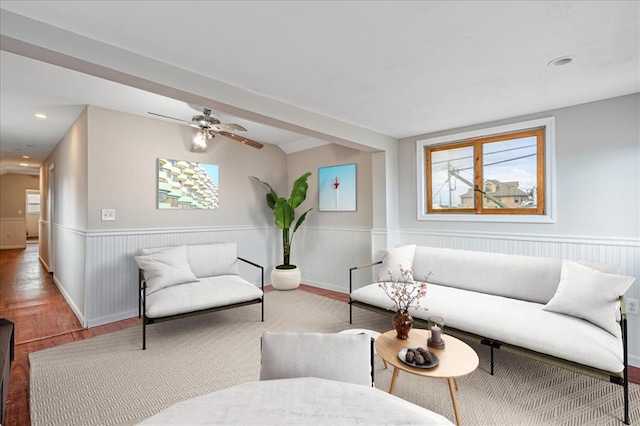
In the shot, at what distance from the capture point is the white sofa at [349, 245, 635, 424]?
79.5 inches

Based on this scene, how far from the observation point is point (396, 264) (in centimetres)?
362

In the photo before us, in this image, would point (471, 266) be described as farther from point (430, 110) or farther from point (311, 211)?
point (311, 211)

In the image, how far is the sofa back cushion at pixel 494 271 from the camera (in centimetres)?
279

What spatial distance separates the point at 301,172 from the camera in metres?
5.38

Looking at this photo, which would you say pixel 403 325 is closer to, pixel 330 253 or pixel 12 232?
pixel 330 253

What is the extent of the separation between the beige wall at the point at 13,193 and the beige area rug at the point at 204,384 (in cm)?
1014

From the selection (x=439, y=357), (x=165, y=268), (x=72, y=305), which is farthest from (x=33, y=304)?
(x=439, y=357)

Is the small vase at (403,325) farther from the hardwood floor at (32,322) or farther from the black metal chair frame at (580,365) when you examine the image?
the hardwood floor at (32,322)

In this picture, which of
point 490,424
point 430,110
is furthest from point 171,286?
point 430,110

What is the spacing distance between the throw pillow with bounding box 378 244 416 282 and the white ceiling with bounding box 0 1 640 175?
5.23 ft

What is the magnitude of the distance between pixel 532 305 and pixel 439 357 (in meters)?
1.32

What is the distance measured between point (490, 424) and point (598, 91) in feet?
9.32

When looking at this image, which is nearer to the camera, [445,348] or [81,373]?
[445,348]

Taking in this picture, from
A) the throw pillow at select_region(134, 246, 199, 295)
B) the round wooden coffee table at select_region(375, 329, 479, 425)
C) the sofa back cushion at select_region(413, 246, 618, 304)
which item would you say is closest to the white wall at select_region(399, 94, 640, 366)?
the sofa back cushion at select_region(413, 246, 618, 304)
